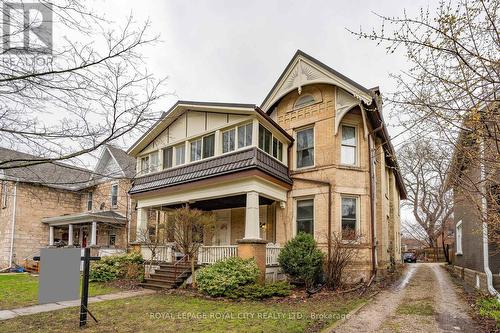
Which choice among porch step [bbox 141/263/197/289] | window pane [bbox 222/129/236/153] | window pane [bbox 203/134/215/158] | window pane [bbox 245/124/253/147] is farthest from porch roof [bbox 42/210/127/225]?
window pane [bbox 245/124/253/147]

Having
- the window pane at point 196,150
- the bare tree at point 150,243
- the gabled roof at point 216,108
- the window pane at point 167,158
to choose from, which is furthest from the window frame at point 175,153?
the bare tree at point 150,243

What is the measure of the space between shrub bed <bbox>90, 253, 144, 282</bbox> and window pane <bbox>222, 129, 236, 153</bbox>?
254 inches

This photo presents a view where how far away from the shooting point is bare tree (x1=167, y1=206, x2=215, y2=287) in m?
12.6

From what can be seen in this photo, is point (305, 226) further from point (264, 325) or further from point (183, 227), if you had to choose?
point (264, 325)

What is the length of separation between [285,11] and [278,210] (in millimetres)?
9466

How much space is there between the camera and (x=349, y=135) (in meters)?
14.8

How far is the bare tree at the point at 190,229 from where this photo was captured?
12.6m

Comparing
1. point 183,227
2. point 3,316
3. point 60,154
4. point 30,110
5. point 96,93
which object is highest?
point 96,93

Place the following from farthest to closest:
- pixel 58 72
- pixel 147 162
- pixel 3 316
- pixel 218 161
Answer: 1. pixel 147 162
2. pixel 218 161
3. pixel 3 316
4. pixel 58 72

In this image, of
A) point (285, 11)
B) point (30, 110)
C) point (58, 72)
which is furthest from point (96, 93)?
point (285, 11)

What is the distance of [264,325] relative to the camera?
7535 mm

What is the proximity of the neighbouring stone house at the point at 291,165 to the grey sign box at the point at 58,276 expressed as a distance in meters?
6.96

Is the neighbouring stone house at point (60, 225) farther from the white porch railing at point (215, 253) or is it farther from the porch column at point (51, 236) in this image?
the white porch railing at point (215, 253)

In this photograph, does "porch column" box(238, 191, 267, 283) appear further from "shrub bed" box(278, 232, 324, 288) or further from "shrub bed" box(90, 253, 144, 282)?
"shrub bed" box(90, 253, 144, 282)
